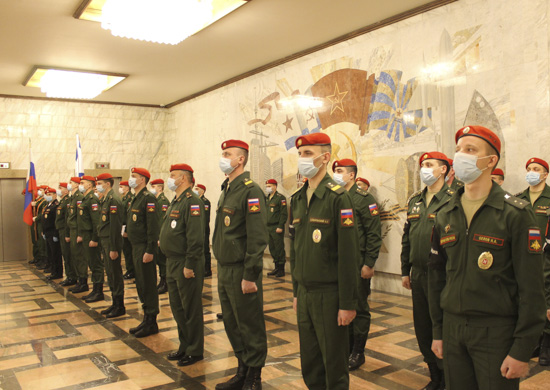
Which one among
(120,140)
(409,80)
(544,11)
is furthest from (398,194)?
(120,140)

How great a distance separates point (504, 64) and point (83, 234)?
6.56 meters

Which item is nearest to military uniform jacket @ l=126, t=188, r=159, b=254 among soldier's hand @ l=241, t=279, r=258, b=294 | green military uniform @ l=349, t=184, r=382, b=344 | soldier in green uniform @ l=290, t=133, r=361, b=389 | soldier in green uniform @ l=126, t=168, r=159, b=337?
soldier in green uniform @ l=126, t=168, r=159, b=337

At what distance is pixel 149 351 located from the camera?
4.69 m

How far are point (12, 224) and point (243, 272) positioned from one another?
11470mm

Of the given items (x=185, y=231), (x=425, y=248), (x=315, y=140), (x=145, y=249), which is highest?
(x=315, y=140)

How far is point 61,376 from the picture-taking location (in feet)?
13.5

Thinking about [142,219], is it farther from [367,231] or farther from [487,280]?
[487,280]

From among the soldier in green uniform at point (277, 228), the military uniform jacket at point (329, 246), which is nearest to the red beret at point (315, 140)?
the military uniform jacket at point (329, 246)

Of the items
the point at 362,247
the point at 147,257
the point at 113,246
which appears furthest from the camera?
the point at 113,246

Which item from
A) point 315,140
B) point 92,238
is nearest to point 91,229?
point 92,238

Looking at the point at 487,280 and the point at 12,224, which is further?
the point at 12,224

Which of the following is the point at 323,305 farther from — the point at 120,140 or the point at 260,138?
the point at 120,140

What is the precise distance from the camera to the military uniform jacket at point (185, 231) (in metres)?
4.16

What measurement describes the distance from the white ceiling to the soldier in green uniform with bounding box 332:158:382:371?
10.3ft
